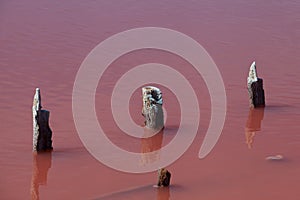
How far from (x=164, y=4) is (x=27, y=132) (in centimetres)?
867

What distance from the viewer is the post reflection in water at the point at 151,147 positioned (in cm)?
1301

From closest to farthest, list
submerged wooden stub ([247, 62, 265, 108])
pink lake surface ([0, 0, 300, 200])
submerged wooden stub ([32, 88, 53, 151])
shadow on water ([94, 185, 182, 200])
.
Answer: shadow on water ([94, 185, 182, 200]), pink lake surface ([0, 0, 300, 200]), submerged wooden stub ([32, 88, 53, 151]), submerged wooden stub ([247, 62, 265, 108])

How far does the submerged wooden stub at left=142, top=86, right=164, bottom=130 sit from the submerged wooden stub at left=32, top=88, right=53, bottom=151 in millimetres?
1993

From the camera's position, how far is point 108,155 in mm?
12883

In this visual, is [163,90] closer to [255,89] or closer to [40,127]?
[255,89]

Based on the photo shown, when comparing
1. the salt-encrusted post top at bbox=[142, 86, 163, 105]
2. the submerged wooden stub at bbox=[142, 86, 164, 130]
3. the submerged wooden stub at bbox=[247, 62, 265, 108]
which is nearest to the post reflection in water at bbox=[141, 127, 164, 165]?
the submerged wooden stub at bbox=[142, 86, 164, 130]

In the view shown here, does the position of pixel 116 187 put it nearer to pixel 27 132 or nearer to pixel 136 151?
pixel 136 151

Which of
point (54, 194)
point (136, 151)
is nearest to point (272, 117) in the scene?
point (136, 151)

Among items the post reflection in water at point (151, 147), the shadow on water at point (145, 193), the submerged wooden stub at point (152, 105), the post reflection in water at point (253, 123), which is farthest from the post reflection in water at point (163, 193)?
the post reflection in water at point (253, 123)

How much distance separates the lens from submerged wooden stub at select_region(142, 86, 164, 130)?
13.6 metres

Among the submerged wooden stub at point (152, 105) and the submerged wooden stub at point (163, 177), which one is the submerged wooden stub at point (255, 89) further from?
the submerged wooden stub at point (163, 177)

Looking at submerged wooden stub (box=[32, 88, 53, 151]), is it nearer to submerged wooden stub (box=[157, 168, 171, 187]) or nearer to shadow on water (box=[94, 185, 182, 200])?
shadow on water (box=[94, 185, 182, 200])

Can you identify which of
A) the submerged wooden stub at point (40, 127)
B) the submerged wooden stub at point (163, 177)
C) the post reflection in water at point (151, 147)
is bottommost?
the submerged wooden stub at point (163, 177)

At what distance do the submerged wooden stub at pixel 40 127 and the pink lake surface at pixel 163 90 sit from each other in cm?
22
